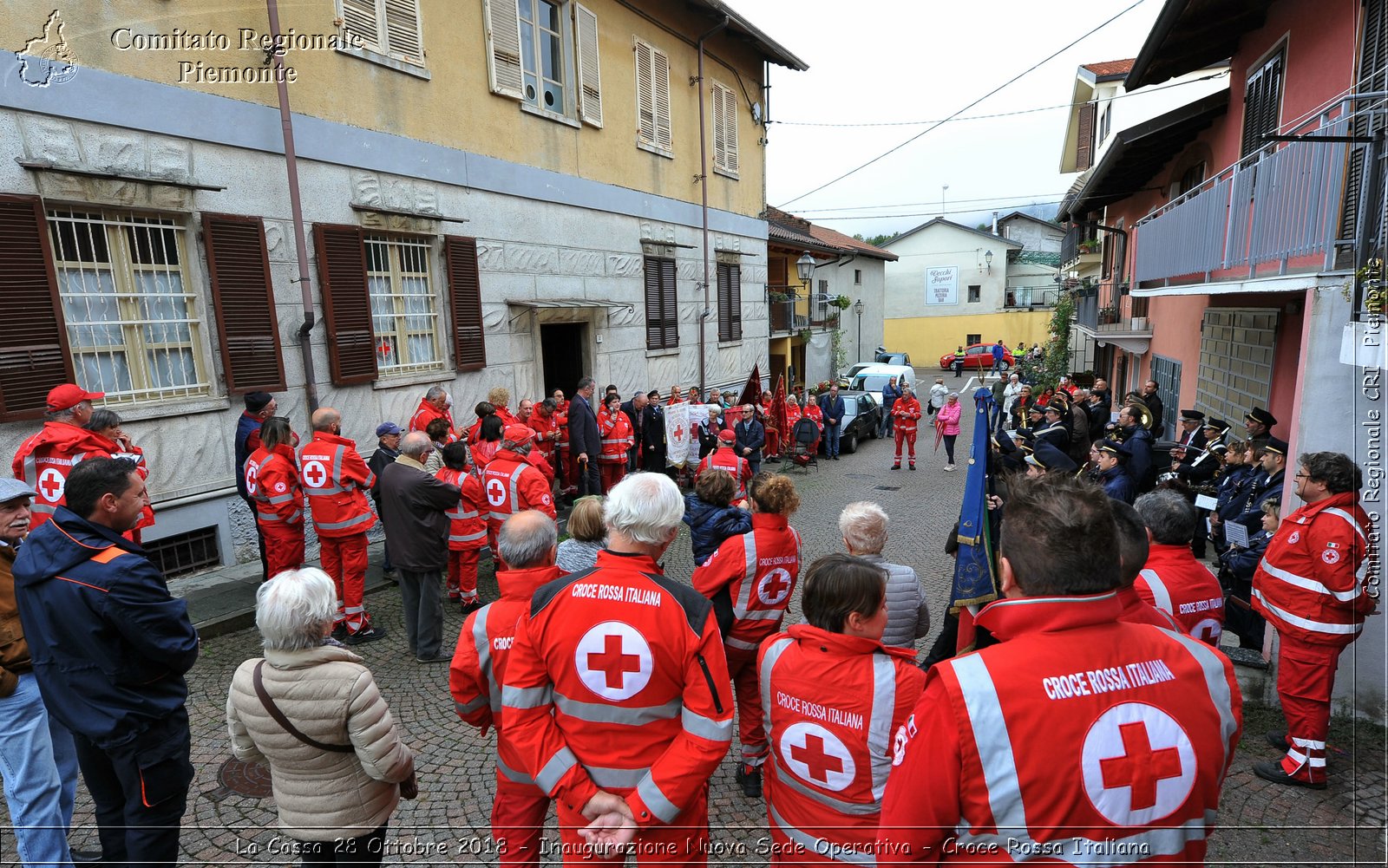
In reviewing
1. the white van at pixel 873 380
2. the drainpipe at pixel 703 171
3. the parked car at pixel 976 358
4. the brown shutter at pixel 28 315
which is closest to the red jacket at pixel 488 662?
the brown shutter at pixel 28 315

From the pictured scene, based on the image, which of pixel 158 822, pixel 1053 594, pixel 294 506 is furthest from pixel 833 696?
pixel 294 506

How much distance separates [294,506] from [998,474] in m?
6.95

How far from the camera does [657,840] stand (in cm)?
223

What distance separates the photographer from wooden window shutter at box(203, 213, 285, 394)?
269 inches

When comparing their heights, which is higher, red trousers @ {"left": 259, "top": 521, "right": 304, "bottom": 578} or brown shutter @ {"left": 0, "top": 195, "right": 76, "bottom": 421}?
brown shutter @ {"left": 0, "top": 195, "right": 76, "bottom": 421}

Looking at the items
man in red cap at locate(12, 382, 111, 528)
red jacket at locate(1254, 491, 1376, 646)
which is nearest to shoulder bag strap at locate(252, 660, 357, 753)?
man in red cap at locate(12, 382, 111, 528)

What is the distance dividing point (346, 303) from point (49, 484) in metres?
3.68

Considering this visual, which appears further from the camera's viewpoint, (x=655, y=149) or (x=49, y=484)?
(x=655, y=149)

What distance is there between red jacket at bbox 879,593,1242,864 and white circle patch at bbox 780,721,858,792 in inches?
26.0

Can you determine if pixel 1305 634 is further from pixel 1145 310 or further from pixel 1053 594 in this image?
pixel 1145 310

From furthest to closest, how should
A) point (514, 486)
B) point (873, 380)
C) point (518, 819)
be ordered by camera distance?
point (873, 380) → point (514, 486) → point (518, 819)

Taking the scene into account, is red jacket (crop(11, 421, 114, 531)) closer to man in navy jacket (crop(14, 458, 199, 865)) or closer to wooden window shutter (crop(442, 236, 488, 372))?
man in navy jacket (crop(14, 458, 199, 865))

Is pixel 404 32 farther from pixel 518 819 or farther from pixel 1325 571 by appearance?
pixel 1325 571

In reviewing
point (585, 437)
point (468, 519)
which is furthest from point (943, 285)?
point (468, 519)
